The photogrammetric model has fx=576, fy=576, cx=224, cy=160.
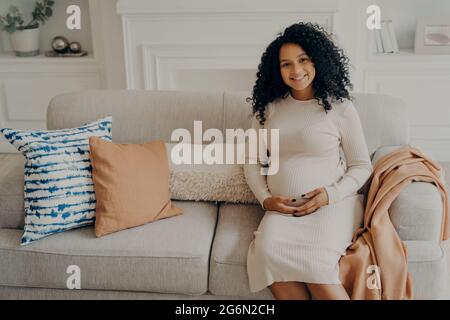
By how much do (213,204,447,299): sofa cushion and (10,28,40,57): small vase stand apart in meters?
2.42

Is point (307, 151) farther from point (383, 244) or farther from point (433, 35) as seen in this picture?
point (433, 35)

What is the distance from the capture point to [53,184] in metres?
2.04

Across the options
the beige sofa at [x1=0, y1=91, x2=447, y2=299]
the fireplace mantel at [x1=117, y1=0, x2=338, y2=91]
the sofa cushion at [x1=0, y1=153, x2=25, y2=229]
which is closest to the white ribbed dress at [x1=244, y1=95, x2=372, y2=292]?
the beige sofa at [x1=0, y1=91, x2=447, y2=299]

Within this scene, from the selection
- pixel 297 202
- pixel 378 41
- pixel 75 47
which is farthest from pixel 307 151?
pixel 75 47

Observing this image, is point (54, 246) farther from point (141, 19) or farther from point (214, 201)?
point (141, 19)

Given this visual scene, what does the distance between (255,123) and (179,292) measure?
70 centimetres

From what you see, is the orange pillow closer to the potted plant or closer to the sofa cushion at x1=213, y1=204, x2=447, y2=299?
the sofa cushion at x1=213, y1=204, x2=447, y2=299

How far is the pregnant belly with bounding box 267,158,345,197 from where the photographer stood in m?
2.06

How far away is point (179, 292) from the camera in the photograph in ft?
6.49

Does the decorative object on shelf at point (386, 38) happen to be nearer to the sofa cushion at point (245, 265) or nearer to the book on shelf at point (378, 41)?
the book on shelf at point (378, 41)

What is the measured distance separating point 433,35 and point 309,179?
199 cm

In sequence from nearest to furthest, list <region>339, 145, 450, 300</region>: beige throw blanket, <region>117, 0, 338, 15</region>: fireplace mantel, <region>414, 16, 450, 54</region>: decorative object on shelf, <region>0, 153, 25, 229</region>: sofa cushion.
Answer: <region>339, 145, 450, 300</region>: beige throw blanket
<region>0, 153, 25, 229</region>: sofa cushion
<region>117, 0, 338, 15</region>: fireplace mantel
<region>414, 16, 450, 54</region>: decorative object on shelf

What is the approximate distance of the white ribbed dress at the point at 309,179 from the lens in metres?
1.87
